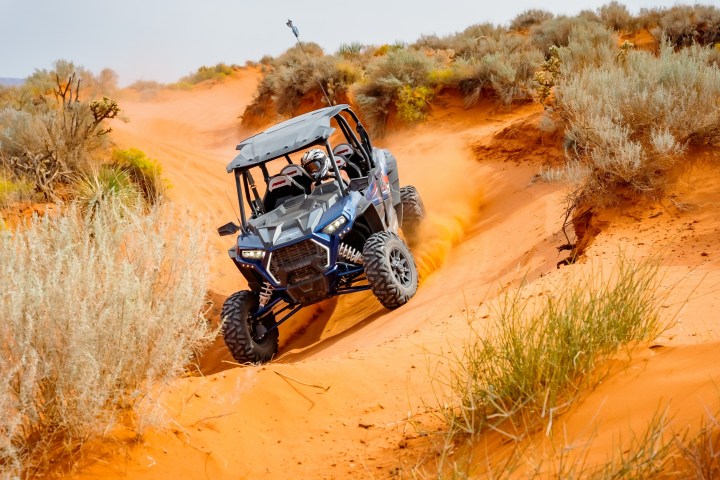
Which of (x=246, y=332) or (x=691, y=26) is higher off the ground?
(x=691, y=26)

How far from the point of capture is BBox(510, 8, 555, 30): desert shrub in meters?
28.3

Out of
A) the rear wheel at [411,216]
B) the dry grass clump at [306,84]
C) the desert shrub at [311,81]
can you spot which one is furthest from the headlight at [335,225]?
the desert shrub at [311,81]

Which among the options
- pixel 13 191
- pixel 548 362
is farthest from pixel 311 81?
pixel 548 362

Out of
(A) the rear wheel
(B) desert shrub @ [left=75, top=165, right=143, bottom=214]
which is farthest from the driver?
(B) desert shrub @ [left=75, top=165, right=143, bottom=214]

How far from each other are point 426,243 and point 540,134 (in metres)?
4.34

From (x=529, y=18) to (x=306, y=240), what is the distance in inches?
963

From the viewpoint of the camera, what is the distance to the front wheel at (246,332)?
7.46 meters

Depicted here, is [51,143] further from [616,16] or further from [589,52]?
[616,16]

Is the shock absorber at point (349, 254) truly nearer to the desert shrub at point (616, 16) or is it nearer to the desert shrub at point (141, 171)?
the desert shrub at point (141, 171)

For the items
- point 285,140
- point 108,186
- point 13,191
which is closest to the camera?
point 285,140

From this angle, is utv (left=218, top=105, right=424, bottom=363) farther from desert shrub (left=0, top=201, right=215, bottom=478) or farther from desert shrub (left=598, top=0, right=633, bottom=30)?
desert shrub (left=598, top=0, right=633, bottom=30)

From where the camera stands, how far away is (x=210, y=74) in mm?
44562

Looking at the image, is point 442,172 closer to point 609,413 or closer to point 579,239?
point 579,239

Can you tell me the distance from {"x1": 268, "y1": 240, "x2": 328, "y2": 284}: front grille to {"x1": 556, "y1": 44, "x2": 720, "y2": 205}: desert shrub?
341 cm
